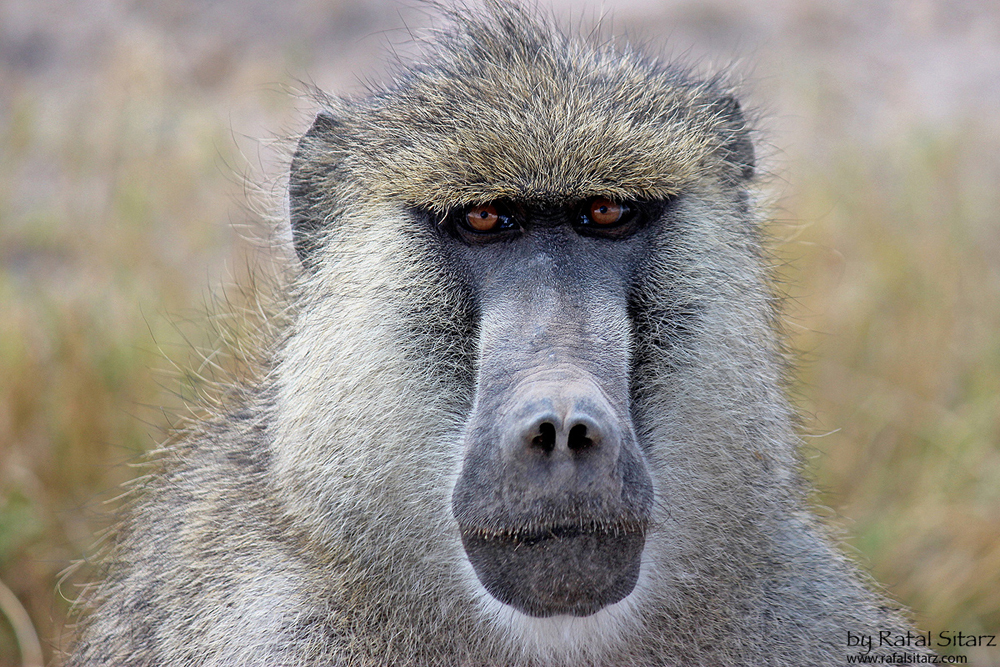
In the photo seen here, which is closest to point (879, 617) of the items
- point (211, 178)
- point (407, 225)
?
point (407, 225)

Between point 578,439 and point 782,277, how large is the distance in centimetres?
168

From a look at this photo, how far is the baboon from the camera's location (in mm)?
2549

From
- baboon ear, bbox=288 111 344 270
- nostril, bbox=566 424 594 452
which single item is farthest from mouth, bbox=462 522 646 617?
baboon ear, bbox=288 111 344 270

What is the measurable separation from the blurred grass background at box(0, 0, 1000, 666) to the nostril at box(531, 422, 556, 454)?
57.3 inches

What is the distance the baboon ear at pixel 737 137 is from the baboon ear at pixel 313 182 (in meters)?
1.19

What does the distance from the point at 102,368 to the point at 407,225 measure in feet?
10.2

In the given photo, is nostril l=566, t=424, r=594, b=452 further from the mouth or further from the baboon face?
the mouth

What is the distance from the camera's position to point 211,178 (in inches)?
263

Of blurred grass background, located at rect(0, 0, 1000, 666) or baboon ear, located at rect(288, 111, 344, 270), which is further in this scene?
blurred grass background, located at rect(0, 0, 1000, 666)

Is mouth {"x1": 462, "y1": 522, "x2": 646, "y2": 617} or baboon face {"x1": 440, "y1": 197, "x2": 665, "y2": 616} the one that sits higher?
baboon face {"x1": 440, "y1": 197, "x2": 665, "y2": 616}

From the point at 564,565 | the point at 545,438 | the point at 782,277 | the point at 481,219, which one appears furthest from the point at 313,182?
the point at 782,277

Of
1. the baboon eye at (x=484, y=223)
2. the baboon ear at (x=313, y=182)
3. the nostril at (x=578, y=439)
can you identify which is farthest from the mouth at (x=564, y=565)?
the baboon ear at (x=313, y=182)

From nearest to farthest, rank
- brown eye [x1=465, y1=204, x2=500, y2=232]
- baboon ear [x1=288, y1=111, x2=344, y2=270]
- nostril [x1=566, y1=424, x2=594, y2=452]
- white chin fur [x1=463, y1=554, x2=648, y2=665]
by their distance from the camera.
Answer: nostril [x1=566, y1=424, x2=594, y2=452], white chin fur [x1=463, y1=554, x2=648, y2=665], brown eye [x1=465, y1=204, x2=500, y2=232], baboon ear [x1=288, y1=111, x2=344, y2=270]

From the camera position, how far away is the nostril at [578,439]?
2.14m
